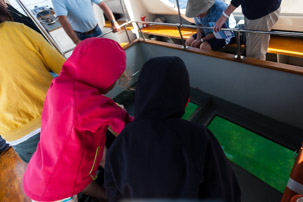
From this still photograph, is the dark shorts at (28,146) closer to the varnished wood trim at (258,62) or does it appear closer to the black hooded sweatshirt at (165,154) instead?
the black hooded sweatshirt at (165,154)

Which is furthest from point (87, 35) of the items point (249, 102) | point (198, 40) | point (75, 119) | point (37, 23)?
point (249, 102)

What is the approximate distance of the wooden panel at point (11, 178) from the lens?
1.54m

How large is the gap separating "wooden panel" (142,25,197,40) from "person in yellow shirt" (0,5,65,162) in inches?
64.4

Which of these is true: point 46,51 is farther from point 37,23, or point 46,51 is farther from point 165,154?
point 37,23

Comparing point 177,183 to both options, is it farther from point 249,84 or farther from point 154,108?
point 249,84

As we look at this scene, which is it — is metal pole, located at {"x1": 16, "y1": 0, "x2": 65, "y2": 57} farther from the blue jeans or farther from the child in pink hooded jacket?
the child in pink hooded jacket

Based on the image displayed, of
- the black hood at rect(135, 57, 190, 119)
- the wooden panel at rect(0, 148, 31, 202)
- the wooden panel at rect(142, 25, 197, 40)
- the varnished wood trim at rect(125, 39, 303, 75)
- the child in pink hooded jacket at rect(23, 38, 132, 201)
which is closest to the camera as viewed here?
the black hood at rect(135, 57, 190, 119)

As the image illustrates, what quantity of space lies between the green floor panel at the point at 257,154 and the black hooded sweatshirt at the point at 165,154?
78cm

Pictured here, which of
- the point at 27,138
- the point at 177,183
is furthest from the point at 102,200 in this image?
the point at 177,183

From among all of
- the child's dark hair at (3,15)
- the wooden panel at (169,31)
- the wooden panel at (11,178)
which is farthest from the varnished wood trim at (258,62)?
the wooden panel at (11,178)

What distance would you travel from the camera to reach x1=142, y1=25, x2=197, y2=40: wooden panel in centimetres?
218

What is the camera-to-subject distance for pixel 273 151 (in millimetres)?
1313

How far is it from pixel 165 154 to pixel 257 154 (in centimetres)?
120

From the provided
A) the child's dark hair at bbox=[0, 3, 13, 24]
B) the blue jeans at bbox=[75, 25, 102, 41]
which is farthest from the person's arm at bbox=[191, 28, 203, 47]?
the child's dark hair at bbox=[0, 3, 13, 24]
